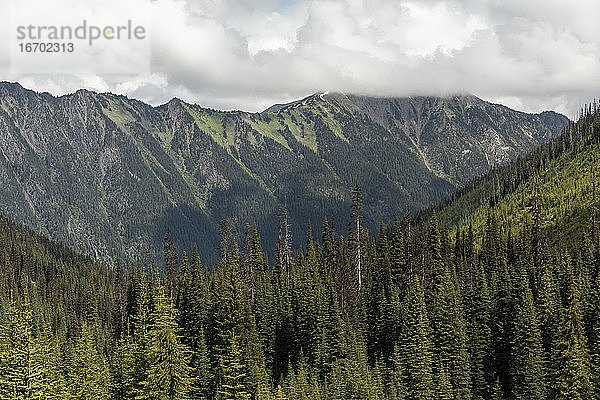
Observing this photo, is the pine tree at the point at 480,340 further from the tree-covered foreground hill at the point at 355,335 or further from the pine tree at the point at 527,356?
the pine tree at the point at 527,356

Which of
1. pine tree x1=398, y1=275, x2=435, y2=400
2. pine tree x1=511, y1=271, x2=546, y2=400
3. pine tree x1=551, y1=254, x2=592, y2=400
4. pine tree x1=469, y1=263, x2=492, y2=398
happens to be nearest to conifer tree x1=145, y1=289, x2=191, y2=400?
pine tree x1=398, y1=275, x2=435, y2=400

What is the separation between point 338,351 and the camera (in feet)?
221

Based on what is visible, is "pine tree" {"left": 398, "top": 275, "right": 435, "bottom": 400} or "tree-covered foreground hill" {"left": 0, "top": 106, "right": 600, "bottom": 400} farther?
"pine tree" {"left": 398, "top": 275, "right": 435, "bottom": 400}

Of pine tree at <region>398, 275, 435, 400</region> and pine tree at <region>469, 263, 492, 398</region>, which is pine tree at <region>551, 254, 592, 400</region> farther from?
pine tree at <region>398, 275, 435, 400</region>

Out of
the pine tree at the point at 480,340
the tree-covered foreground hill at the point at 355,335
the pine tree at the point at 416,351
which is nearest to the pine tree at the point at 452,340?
the tree-covered foreground hill at the point at 355,335

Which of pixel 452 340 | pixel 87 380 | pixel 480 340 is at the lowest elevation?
pixel 87 380

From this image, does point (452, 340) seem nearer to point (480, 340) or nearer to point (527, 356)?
point (480, 340)

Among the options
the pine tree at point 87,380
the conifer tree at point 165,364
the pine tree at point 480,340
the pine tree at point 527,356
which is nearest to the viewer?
the conifer tree at point 165,364

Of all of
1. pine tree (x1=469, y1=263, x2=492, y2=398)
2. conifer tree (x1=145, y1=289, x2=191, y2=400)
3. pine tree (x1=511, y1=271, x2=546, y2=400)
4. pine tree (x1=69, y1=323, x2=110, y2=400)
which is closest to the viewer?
conifer tree (x1=145, y1=289, x2=191, y2=400)

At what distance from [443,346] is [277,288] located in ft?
110

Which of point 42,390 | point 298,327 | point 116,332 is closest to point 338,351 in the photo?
point 298,327

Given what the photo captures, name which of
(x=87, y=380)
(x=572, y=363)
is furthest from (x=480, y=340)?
(x=87, y=380)

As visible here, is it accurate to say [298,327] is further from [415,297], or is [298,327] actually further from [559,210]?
[559,210]

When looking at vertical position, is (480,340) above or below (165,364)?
below
